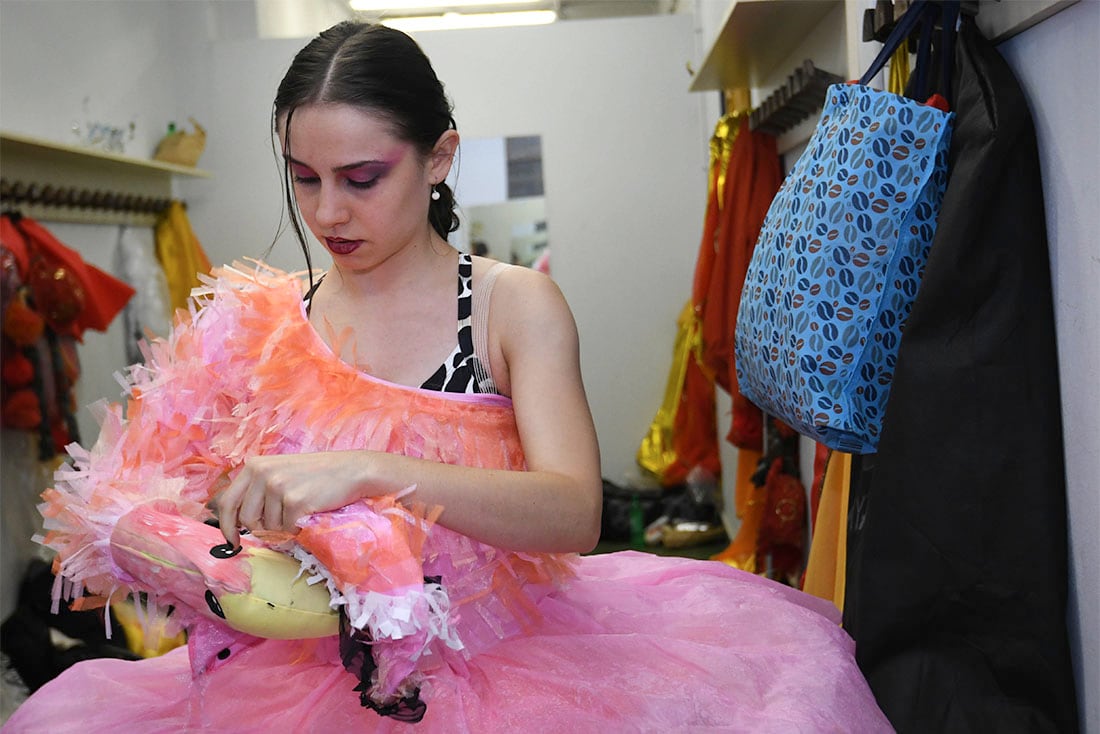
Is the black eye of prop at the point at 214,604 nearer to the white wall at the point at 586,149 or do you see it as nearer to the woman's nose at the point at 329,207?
the woman's nose at the point at 329,207

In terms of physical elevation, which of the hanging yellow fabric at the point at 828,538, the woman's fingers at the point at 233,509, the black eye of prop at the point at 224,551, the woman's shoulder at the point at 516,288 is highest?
the woman's shoulder at the point at 516,288

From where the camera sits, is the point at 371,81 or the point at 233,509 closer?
the point at 233,509

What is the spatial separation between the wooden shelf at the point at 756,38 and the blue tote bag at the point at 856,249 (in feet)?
2.70

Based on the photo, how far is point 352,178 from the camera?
107cm

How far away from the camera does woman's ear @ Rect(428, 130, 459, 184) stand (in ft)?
3.81

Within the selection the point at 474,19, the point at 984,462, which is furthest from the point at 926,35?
the point at 474,19

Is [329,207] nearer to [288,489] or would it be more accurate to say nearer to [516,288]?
[516,288]

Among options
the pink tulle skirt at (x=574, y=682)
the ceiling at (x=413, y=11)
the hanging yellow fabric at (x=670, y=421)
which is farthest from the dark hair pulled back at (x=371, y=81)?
the ceiling at (x=413, y=11)

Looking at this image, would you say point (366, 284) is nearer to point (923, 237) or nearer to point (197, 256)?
point (923, 237)

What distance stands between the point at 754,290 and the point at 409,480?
0.56 m

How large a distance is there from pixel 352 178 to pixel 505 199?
358cm

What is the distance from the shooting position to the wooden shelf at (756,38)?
199 cm

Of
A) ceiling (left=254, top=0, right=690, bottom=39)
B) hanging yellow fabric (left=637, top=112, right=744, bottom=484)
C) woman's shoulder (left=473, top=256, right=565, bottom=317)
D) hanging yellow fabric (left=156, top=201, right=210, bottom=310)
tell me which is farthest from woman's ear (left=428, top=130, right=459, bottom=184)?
ceiling (left=254, top=0, right=690, bottom=39)

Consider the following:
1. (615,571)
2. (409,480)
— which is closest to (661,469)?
(615,571)
